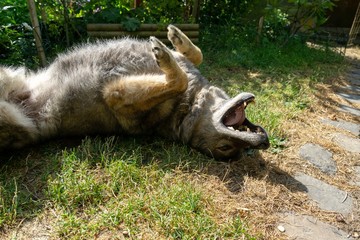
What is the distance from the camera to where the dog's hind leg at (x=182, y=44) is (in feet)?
11.8

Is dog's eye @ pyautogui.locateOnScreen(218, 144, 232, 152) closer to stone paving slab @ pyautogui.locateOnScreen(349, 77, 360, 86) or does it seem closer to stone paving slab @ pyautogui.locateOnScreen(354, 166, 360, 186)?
stone paving slab @ pyautogui.locateOnScreen(354, 166, 360, 186)

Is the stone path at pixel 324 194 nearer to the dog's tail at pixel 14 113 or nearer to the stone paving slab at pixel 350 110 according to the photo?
the stone paving slab at pixel 350 110

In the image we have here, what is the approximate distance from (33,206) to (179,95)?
5.20 feet

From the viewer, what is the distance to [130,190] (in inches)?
93.7

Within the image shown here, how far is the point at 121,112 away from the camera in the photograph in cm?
297

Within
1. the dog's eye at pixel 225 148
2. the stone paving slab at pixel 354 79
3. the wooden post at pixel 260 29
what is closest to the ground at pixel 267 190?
the dog's eye at pixel 225 148

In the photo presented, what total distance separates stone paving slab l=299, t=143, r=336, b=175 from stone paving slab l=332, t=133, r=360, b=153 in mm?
313

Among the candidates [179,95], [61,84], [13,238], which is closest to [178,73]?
[179,95]

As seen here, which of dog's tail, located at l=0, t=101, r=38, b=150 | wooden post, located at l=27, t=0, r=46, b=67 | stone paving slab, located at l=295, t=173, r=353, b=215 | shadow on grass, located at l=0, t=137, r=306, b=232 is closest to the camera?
shadow on grass, located at l=0, t=137, r=306, b=232

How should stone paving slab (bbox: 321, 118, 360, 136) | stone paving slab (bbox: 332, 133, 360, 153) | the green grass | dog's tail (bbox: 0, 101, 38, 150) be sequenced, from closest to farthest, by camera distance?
the green grass < dog's tail (bbox: 0, 101, 38, 150) < stone paving slab (bbox: 332, 133, 360, 153) < stone paving slab (bbox: 321, 118, 360, 136)

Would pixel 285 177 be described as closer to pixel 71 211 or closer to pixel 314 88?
pixel 71 211

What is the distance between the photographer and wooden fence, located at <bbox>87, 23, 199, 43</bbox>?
18.2 ft

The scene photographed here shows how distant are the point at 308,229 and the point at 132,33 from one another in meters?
4.68

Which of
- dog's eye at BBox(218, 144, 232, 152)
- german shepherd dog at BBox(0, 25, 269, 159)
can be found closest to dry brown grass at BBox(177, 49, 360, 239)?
dog's eye at BBox(218, 144, 232, 152)
